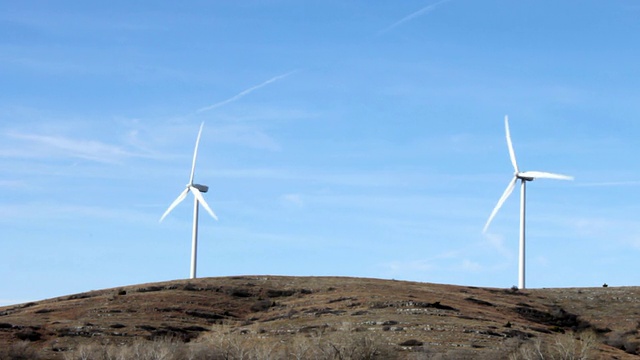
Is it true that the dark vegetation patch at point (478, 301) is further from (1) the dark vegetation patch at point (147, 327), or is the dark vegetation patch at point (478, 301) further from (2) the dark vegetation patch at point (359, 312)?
(1) the dark vegetation patch at point (147, 327)

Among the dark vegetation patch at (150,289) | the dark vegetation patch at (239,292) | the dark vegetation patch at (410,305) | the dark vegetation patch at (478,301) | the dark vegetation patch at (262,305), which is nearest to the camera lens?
the dark vegetation patch at (410,305)

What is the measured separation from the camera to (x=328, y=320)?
126 meters

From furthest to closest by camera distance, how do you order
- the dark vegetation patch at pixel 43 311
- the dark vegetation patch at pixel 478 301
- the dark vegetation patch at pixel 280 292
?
the dark vegetation patch at pixel 280 292, the dark vegetation patch at pixel 478 301, the dark vegetation patch at pixel 43 311

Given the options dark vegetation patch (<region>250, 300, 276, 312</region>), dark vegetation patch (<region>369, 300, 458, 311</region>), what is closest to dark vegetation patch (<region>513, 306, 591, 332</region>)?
dark vegetation patch (<region>369, 300, 458, 311</region>)

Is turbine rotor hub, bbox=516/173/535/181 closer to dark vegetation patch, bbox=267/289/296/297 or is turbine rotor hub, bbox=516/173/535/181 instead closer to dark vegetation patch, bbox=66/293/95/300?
dark vegetation patch, bbox=267/289/296/297

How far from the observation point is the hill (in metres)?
109

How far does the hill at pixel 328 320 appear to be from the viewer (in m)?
109

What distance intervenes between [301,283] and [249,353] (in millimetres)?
56628

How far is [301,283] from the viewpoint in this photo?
161625mm

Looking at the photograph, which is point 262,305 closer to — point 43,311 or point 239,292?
point 239,292

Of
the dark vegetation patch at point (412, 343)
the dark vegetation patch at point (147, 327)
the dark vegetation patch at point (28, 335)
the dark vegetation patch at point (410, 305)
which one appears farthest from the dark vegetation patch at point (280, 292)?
the dark vegetation patch at point (412, 343)

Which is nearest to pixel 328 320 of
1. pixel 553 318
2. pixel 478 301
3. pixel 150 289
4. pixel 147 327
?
pixel 147 327

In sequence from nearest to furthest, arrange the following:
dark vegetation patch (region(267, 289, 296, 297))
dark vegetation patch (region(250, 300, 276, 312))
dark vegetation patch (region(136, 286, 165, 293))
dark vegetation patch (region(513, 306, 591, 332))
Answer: dark vegetation patch (region(513, 306, 591, 332)) < dark vegetation patch (region(250, 300, 276, 312)) < dark vegetation patch (region(267, 289, 296, 297)) < dark vegetation patch (region(136, 286, 165, 293))

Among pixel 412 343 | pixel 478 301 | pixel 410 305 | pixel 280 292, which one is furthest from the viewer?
pixel 280 292
